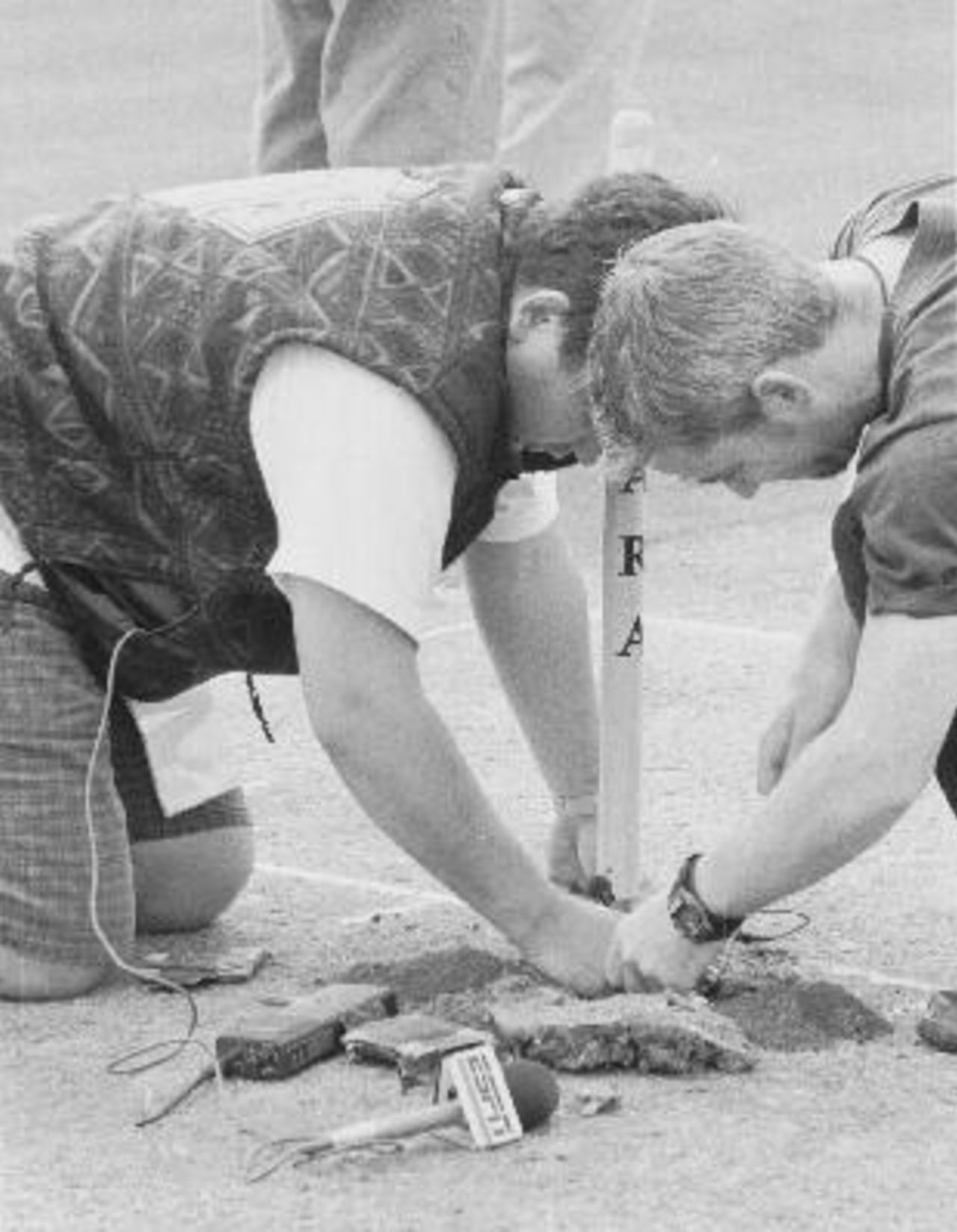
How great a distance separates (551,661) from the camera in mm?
4961

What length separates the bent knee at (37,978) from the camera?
4629mm

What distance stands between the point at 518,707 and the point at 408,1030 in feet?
2.85

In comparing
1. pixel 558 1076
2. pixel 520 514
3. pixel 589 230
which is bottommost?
pixel 558 1076

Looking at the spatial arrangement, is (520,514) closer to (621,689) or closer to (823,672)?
(621,689)

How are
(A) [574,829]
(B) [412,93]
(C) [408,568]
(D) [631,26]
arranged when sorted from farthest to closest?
(D) [631,26] → (B) [412,93] → (A) [574,829] → (C) [408,568]

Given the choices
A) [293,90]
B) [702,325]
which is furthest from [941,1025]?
A: [293,90]

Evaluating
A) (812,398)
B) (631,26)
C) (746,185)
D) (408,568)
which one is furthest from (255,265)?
(746,185)

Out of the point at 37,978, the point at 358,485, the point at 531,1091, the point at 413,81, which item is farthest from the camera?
the point at 413,81

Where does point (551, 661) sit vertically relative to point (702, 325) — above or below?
below

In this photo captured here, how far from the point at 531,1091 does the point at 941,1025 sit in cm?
61

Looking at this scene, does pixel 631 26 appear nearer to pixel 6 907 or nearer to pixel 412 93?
pixel 412 93

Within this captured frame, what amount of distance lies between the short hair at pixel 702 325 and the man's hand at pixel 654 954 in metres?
0.63

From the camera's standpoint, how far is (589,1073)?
13.8 feet

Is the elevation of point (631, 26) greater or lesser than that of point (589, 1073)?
greater
